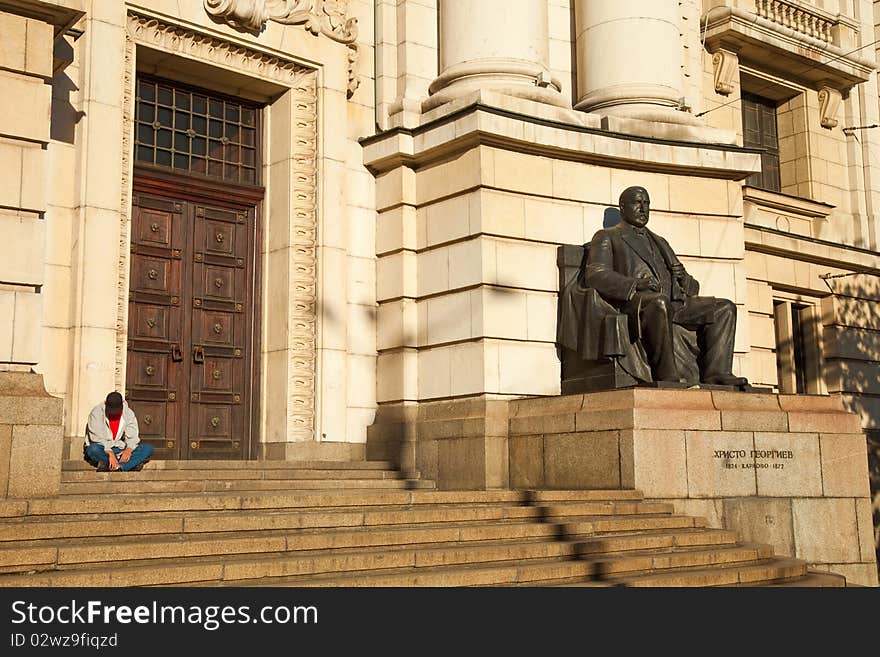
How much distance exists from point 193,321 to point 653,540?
7.41 meters

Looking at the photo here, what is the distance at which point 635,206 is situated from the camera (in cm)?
1554

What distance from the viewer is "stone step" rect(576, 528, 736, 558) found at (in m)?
11.0

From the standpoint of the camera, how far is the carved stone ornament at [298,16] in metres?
15.9

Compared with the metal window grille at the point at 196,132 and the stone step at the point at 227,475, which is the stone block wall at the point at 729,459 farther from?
the metal window grille at the point at 196,132

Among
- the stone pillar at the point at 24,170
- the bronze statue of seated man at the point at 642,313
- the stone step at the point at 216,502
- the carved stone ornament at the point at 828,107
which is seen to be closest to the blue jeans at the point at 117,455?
the stone step at the point at 216,502

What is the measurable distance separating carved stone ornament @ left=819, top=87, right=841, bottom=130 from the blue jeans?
17065 millimetres

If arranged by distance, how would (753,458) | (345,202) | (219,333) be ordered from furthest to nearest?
(345,202) → (219,333) → (753,458)

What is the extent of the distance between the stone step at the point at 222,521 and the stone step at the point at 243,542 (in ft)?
0.23

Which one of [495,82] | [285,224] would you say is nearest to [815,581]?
[495,82]

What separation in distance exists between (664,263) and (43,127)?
8.18m

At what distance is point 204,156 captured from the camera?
16500mm

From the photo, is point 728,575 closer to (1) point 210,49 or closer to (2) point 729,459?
(2) point 729,459
